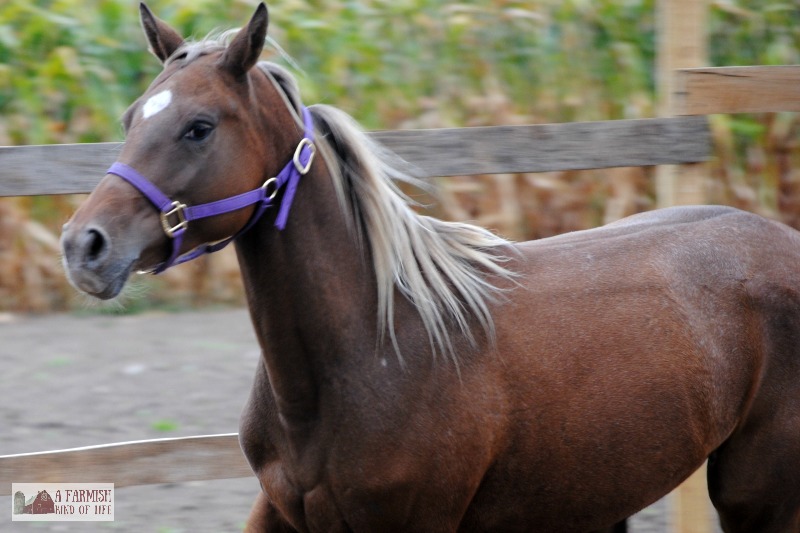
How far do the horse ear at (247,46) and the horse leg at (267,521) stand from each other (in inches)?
51.0

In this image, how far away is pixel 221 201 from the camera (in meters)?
2.48

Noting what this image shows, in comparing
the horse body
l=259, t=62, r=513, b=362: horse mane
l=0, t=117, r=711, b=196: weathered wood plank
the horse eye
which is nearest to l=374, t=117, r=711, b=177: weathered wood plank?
l=0, t=117, r=711, b=196: weathered wood plank

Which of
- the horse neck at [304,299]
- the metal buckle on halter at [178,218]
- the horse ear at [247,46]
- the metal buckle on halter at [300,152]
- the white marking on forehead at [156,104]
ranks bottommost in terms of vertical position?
the horse neck at [304,299]

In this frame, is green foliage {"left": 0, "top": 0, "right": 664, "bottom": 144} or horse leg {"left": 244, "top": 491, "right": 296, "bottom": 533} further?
green foliage {"left": 0, "top": 0, "right": 664, "bottom": 144}

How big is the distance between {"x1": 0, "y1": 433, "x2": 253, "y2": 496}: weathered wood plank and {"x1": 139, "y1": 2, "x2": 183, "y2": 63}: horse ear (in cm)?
149

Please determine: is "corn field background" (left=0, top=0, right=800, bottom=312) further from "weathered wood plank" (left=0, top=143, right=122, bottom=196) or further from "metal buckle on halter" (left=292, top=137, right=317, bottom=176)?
"metal buckle on halter" (left=292, top=137, right=317, bottom=176)

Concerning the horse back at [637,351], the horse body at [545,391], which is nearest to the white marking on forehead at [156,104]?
the horse body at [545,391]

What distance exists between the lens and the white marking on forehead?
2.45 meters

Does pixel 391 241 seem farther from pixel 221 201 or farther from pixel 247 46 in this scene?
pixel 247 46

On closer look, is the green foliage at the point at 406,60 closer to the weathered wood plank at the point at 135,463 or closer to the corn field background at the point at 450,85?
the corn field background at the point at 450,85

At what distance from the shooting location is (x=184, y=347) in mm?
5914

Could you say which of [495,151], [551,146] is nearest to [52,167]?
[495,151]

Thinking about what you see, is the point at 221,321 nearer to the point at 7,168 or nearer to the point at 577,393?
the point at 7,168

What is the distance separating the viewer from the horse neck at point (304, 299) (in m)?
2.67
